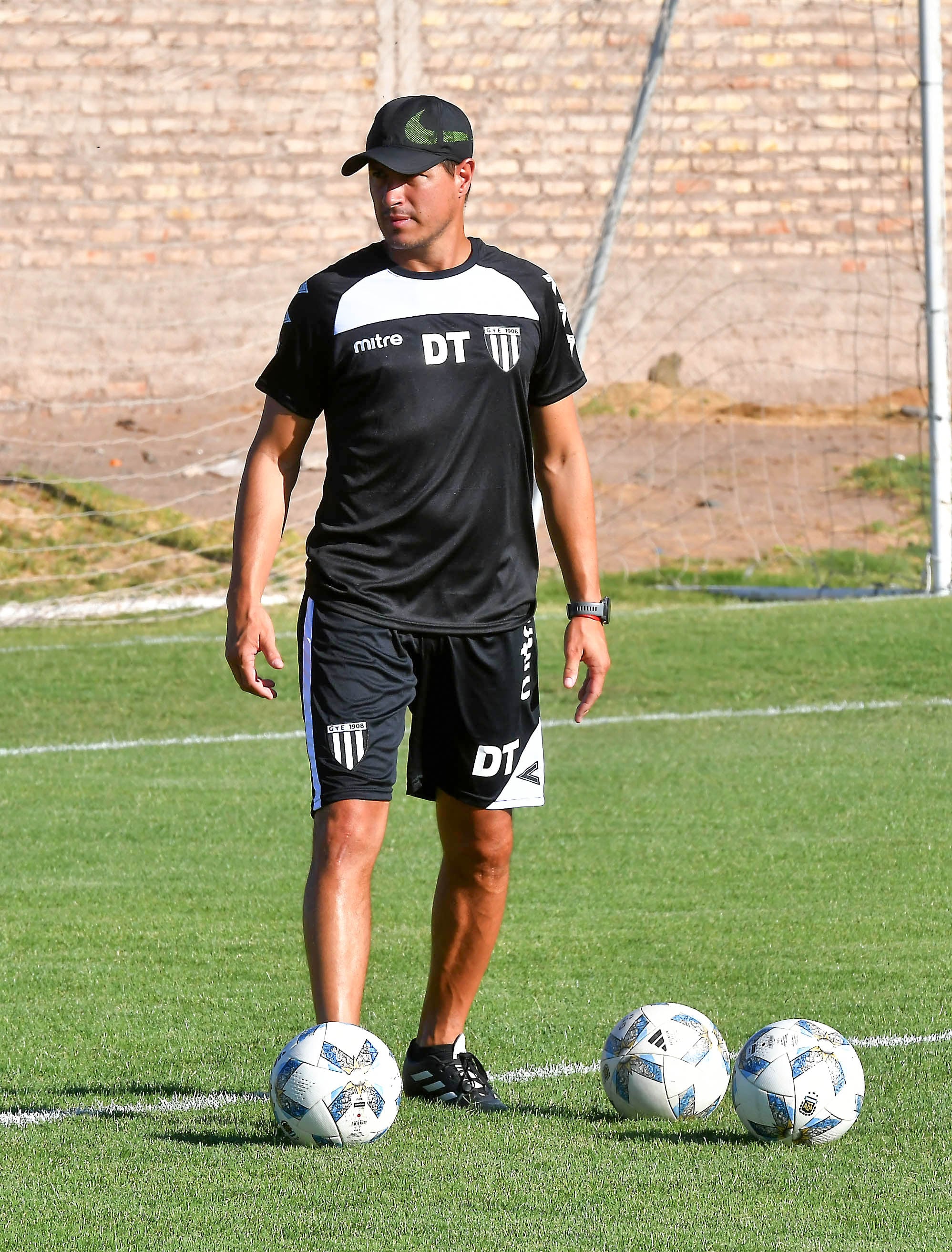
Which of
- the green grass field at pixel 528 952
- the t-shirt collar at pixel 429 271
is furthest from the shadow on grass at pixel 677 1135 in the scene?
the t-shirt collar at pixel 429 271

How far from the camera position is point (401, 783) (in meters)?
8.84

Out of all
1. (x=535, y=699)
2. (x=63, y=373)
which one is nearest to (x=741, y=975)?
(x=535, y=699)

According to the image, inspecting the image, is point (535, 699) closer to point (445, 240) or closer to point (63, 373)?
point (445, 240)

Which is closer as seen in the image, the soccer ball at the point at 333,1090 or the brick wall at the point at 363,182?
the soccer ball at the point at 333,1090

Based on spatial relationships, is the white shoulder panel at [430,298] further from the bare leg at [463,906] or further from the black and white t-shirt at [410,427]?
the bare leg at [463,906]

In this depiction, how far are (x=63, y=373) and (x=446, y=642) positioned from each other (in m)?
14.0

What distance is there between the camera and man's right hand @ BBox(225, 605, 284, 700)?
4012 mm

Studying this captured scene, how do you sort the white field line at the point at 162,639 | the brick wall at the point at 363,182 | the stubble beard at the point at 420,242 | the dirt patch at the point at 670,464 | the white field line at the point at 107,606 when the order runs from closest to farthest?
the stubble beard at the point at 420,242, the white field line at the point at 162,639, the white field line at the point at 107,606, the dirt patch at the point at 670,464, the brick wall at the point at 363,182

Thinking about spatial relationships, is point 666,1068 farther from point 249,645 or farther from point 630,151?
point 630,151

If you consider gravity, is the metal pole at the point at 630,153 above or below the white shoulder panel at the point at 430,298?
above

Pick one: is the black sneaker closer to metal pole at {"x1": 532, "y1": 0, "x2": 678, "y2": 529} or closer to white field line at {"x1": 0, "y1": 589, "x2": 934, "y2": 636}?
white field line at {"x1": 0, "y1": 589, "x2": 934, "y2": 636}

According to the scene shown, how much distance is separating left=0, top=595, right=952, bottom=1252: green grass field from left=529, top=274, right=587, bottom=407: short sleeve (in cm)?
152

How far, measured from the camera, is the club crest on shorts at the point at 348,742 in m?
4.00

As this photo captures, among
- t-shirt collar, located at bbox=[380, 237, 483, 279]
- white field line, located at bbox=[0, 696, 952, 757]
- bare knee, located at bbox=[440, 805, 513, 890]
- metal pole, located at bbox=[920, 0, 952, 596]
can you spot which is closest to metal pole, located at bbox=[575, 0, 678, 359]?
metal pole, located at bbox=[920, 0, 952, 596]
